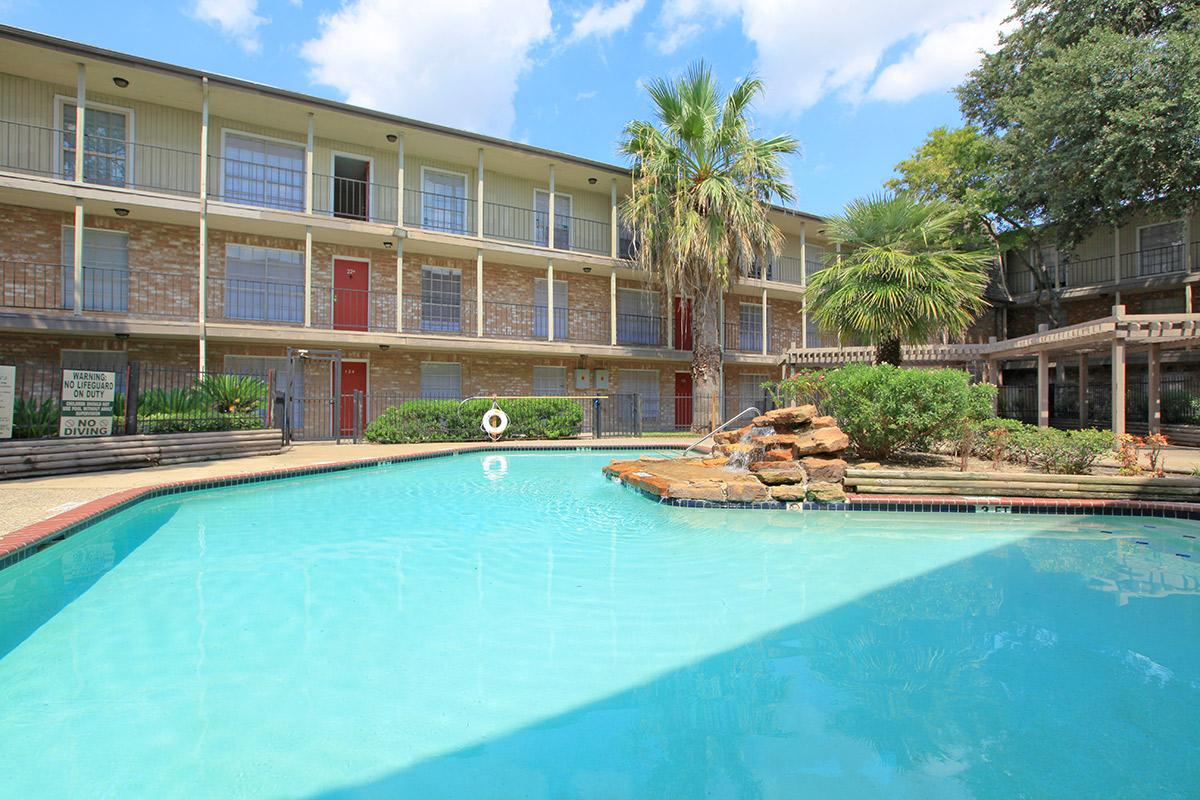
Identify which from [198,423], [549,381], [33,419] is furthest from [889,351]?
[33,419]

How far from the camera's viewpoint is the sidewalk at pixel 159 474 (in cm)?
620

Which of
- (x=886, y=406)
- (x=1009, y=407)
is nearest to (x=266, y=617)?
(x=886, y=406)

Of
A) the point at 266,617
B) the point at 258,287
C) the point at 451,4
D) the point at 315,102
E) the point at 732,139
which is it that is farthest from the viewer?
the point at 732,139

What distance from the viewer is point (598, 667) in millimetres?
3217

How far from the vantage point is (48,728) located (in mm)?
2590

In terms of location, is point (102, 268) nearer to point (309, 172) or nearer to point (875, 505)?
point (309, 172)


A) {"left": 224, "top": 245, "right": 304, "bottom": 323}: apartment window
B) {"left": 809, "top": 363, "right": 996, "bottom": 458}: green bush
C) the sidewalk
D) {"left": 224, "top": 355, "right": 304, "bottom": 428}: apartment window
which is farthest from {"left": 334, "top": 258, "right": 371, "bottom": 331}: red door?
{"left": 809, "top": 363, "right": 996, "bottom": 458}: green bush

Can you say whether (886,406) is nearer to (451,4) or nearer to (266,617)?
(266,617)

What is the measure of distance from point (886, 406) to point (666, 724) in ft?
23.8

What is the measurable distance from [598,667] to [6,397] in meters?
9.75

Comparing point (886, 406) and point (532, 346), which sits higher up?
point (532, 346)

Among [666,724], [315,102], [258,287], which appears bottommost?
[666,724]

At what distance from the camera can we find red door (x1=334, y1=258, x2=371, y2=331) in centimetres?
1630

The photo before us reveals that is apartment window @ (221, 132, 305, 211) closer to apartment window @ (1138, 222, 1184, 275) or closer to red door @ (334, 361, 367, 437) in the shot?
red door @ (334, 361, 367, 437)
